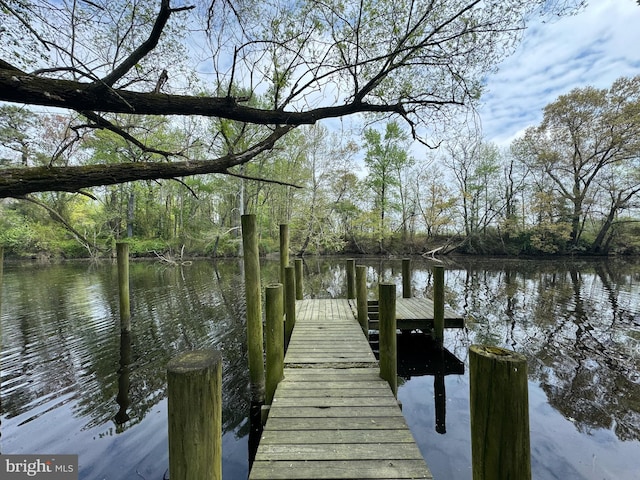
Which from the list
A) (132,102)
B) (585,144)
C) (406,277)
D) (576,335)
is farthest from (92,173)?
(585,144)

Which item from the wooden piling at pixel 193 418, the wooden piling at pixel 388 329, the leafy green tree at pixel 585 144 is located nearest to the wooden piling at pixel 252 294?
the wooden piling at pixel 388 329

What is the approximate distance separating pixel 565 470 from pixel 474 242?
25965 millimetres

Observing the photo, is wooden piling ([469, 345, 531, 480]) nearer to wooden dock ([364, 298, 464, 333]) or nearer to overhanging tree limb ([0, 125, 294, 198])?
overhanging tree limb ([0, 125, 294, 198])

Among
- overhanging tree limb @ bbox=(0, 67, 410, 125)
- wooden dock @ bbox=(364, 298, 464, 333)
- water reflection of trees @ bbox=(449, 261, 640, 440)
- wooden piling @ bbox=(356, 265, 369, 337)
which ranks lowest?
water reflection of trees @ bbox=(449, 261, 640, 440)

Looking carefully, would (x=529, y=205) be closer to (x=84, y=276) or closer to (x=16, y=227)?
(x=84, y=276)

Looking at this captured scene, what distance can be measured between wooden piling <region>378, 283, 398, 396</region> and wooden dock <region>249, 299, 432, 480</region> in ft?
0.49

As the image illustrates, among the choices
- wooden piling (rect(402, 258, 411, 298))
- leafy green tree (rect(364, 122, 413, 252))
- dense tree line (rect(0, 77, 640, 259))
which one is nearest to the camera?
wooden piling (rect(402, 258, 411, 298))

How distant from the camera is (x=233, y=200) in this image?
→ 87.7 feet

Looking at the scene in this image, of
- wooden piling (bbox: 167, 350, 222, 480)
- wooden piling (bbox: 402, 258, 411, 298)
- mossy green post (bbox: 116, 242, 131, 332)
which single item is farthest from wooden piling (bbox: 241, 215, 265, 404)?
wooden piling (bbox: 402, 258, 411, 298)

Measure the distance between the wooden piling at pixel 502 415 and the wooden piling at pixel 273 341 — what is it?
96.4 inches

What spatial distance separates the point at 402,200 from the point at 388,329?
2643cm

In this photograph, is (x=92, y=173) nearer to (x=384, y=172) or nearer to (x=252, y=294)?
(x=252, y=294)

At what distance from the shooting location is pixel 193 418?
1.08 m

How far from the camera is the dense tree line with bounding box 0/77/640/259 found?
65.8 feet
